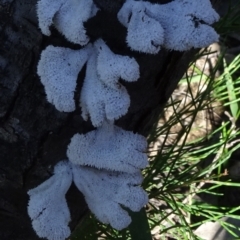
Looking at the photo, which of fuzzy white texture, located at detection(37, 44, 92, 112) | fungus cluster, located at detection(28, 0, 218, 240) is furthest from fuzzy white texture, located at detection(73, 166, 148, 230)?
fuzzy white texture, located at detection(37, 44, 92, 112)

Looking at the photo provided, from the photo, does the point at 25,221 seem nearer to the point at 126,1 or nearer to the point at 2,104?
the point at 2,104

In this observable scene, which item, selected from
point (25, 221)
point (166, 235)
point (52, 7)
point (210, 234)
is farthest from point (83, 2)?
point (166, 235)

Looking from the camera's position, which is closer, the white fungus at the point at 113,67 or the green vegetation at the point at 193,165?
the white fungus at the point at 113,67

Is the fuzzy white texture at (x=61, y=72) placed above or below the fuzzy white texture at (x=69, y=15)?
below

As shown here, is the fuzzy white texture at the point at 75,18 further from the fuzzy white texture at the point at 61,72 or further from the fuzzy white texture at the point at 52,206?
the fuzzy white texture at the point at 52,206

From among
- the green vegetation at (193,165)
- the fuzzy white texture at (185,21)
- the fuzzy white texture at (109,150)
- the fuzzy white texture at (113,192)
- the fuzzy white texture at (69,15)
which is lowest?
the green vegetation at (193,165)

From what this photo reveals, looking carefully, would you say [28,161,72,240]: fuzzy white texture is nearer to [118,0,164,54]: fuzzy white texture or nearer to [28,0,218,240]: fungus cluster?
[28,0,218,240]: fungus cluster

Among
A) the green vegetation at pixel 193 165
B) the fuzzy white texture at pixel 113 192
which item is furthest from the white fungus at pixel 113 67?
the green vegetation at pixel 193 165
